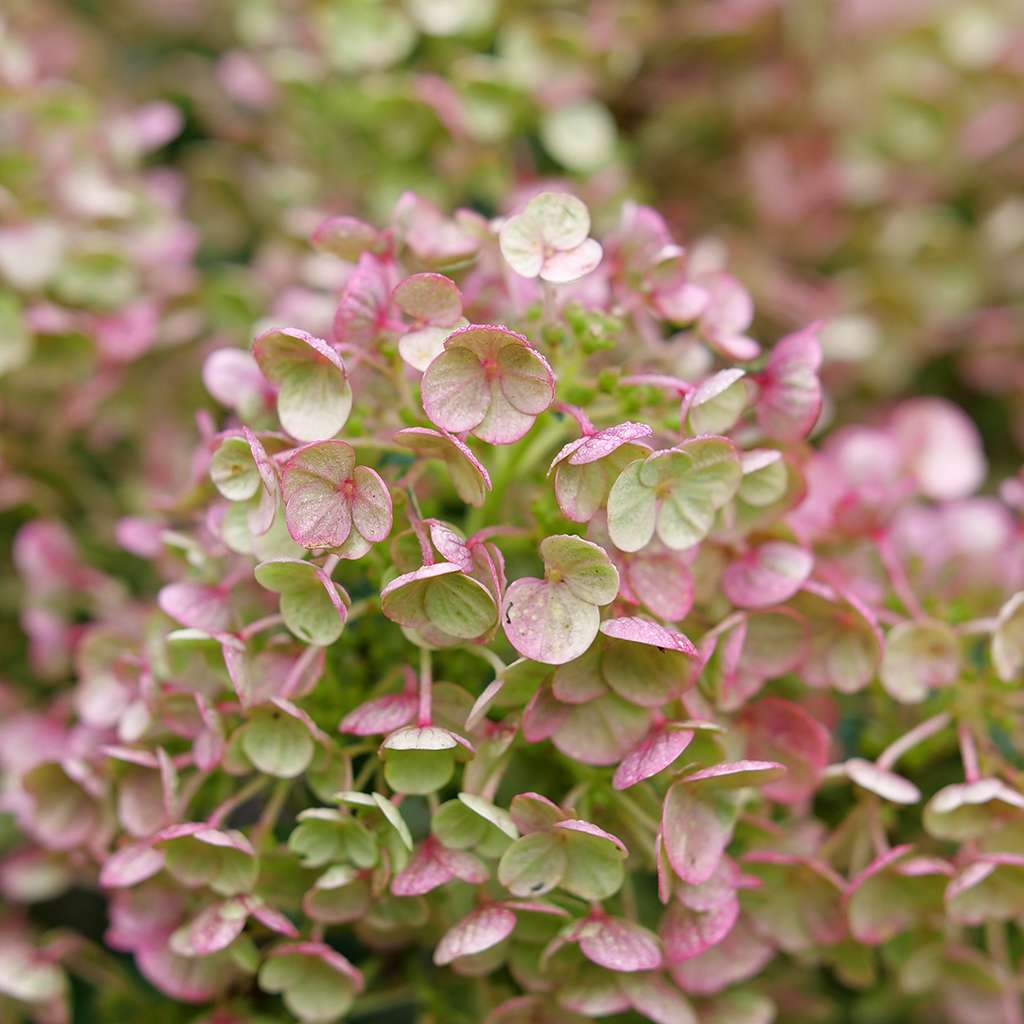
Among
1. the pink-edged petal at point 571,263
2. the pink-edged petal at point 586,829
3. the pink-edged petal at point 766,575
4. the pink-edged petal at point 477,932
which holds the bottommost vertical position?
the pink-edged petal at point 477,932

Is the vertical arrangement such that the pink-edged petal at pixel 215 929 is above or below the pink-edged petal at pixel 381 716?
below

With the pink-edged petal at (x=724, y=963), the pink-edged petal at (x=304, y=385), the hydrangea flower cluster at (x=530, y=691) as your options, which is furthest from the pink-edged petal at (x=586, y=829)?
the pink-edged petal at (x=304, y=385)

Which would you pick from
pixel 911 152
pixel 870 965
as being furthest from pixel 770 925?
pixel 911 152

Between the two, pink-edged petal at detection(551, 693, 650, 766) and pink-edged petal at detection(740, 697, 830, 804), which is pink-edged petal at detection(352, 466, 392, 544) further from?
pink-edged petal at detection(740, 697, 830, 804)

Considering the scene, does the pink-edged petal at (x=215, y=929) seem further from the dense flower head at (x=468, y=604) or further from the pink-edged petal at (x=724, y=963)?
the pink-edged petal at (x=724, y=963)

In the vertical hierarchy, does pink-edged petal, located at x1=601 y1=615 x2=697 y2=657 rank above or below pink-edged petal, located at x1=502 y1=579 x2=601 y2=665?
above

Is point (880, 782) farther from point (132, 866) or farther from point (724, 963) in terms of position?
point (132, 866)

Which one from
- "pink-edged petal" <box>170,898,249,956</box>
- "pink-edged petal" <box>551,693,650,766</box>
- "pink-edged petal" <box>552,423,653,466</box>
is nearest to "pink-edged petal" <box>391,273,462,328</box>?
"pink-edged petal" <box>552,423,653,466</box>

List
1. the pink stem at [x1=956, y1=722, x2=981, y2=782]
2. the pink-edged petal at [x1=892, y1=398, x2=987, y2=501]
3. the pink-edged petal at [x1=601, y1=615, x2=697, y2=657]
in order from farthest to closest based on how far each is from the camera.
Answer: the pink-edged petal at [x1=892, y1=398, x2=987, y2=501]
the pink stem at [x1=956, y1=722, x2=981, y2=782]
the pink-edged petal at [x1=601, y1=615, x2=697, y2=657]
